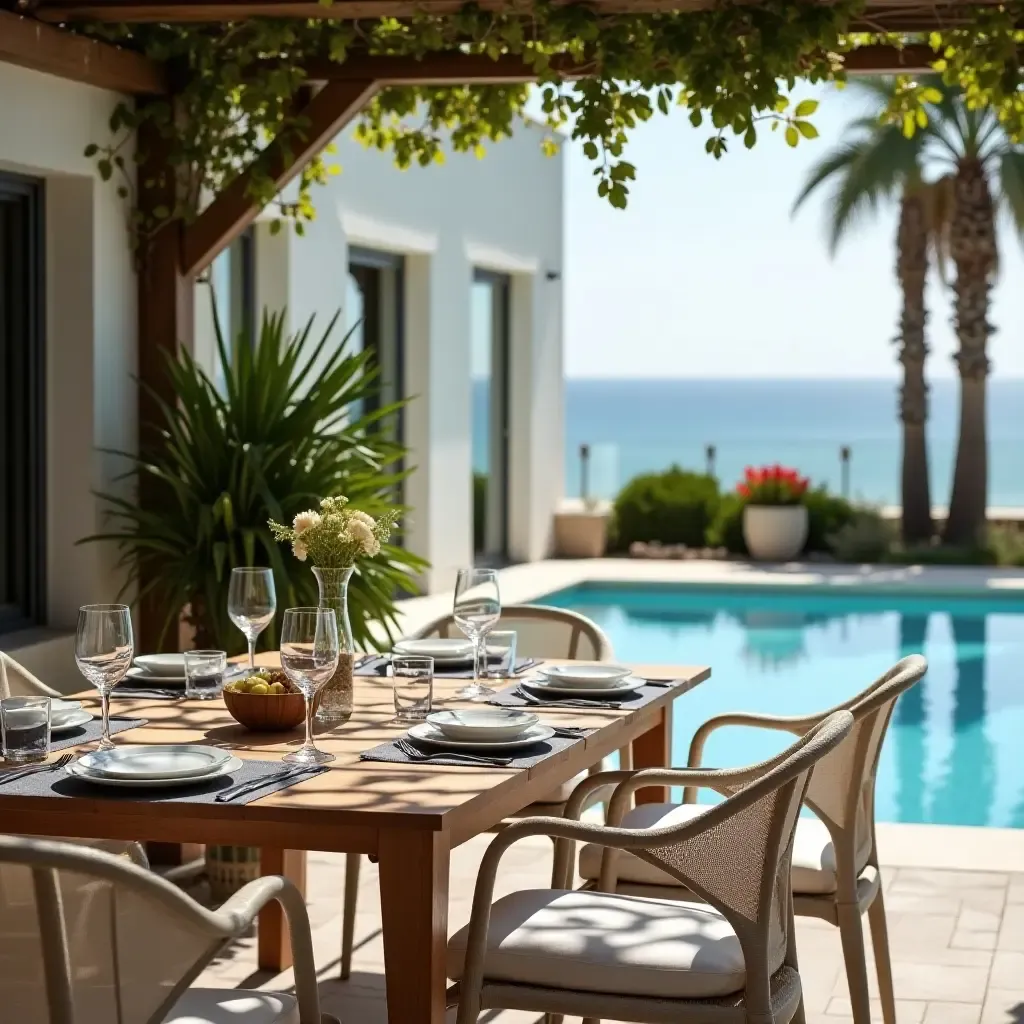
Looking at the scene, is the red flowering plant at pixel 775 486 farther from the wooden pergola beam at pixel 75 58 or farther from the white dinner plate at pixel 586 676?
the white dinner plate at pixel 586 676

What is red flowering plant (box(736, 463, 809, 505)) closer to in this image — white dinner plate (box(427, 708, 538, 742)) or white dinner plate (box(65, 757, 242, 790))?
white dinner plate (box(427, 708, 538, 742))

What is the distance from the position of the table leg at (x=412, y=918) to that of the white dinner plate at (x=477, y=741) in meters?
0.42

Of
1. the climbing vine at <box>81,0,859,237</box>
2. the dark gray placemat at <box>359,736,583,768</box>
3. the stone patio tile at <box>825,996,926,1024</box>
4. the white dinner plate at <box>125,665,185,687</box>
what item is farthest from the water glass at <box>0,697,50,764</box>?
the climbing vine at <box>81,0,859,237</box>

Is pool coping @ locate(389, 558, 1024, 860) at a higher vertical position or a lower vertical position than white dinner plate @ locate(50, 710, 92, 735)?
lower

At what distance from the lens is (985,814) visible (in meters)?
6.65

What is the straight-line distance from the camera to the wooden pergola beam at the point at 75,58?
489cm

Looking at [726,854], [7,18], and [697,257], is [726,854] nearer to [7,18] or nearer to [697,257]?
[7,18]

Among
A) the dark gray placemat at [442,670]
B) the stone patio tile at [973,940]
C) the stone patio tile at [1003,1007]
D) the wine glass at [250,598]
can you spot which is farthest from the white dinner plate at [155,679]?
the stone patio tile at [973,940]

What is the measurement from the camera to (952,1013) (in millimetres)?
3889

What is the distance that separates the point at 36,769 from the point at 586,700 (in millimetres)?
1201

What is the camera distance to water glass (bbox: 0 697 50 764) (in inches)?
118

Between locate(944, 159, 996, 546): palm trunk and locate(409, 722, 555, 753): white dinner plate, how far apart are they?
12.3 m

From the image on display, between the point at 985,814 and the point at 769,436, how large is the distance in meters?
59.7

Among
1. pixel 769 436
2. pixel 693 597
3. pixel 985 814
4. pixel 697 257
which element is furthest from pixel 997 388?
pixel 985 814
